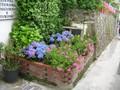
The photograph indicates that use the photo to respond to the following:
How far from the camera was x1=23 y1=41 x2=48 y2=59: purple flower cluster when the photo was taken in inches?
162

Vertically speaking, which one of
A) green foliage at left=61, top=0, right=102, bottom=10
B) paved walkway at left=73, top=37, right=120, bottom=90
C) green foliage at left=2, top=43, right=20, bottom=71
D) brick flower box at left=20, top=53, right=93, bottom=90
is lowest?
paved walkway at left=73, top=37, right=120, bottom=90

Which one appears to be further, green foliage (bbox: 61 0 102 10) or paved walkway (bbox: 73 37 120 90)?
green foliage (bbox: 61 0 102 10)

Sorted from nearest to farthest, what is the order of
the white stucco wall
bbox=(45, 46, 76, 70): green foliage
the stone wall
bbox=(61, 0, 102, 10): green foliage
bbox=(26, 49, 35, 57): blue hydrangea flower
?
bbox=(45, 46, 76, 70): green foliage → bbox=(26, 49, 35, 57): blue hydrangea flower → the white stucco wall → bbox=(61, 0, 102, 10): green foliage → the stone wall

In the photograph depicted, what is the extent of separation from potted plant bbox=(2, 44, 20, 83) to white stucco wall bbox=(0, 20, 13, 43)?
35cm

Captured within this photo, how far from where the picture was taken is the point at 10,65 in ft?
13.0

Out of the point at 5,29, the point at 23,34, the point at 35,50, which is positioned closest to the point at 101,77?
the point at 35,50

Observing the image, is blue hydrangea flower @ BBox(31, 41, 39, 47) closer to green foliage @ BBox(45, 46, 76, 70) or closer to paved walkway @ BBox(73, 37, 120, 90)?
green foliage @ BBox(45, 46, 76, 70)

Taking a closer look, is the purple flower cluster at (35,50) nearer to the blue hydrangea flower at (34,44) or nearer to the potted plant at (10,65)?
the blue hydrangea flower at (34,44)

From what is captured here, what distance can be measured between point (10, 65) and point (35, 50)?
650 mm

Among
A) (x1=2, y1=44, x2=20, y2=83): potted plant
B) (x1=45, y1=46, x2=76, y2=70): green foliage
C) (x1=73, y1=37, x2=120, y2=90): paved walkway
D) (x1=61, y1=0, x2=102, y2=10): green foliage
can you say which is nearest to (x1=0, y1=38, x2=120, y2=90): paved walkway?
(x1=73, y1=37, x2=120, y2=90): paved walkway

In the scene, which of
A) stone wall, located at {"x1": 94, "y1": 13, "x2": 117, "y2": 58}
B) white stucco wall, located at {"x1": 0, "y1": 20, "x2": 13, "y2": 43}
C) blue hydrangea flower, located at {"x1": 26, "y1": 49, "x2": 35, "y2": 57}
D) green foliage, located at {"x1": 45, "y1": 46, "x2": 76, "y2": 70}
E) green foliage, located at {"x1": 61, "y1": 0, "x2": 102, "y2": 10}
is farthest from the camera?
stone wall, located at {"x1": 94, "y1": 13, "x2": 117, "y2": 58}

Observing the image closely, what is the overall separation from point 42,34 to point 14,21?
32.0 inches

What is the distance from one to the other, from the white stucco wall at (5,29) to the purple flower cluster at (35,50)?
0.60 meters

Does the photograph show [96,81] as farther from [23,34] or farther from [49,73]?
[23,34]
